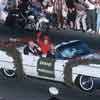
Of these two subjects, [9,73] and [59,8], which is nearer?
[59,8]

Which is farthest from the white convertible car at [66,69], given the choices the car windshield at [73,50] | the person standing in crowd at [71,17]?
the person standing in crowd at [71,17]

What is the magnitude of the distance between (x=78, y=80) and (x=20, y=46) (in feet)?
6.81

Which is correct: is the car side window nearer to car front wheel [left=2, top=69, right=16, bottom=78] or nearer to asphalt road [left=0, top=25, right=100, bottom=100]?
asphalt road [left=0, top=25, right=100, bottom=100]

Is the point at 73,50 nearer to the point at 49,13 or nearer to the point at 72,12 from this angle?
the point at 72,12

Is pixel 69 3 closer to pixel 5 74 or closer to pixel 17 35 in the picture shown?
pixel 17 35

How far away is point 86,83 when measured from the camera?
38.4 feet

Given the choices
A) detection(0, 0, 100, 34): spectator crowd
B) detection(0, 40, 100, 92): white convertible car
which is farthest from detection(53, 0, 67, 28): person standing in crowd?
detection(0, 40, 100, 92): white convertible car

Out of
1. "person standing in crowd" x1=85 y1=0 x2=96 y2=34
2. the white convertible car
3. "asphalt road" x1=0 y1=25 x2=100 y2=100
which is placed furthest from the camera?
"person standing in crowd" x1=85 y1=0 x2=96 y2=34

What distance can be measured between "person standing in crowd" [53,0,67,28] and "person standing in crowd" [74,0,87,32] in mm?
361

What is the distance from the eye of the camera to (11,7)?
43.7 ft

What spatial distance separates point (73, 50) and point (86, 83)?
0.94 m

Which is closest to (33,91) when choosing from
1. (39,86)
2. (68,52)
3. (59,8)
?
(39,86)

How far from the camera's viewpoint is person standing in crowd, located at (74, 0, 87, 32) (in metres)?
12.4

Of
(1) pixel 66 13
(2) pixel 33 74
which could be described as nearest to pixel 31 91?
(2) pixel 33 74
